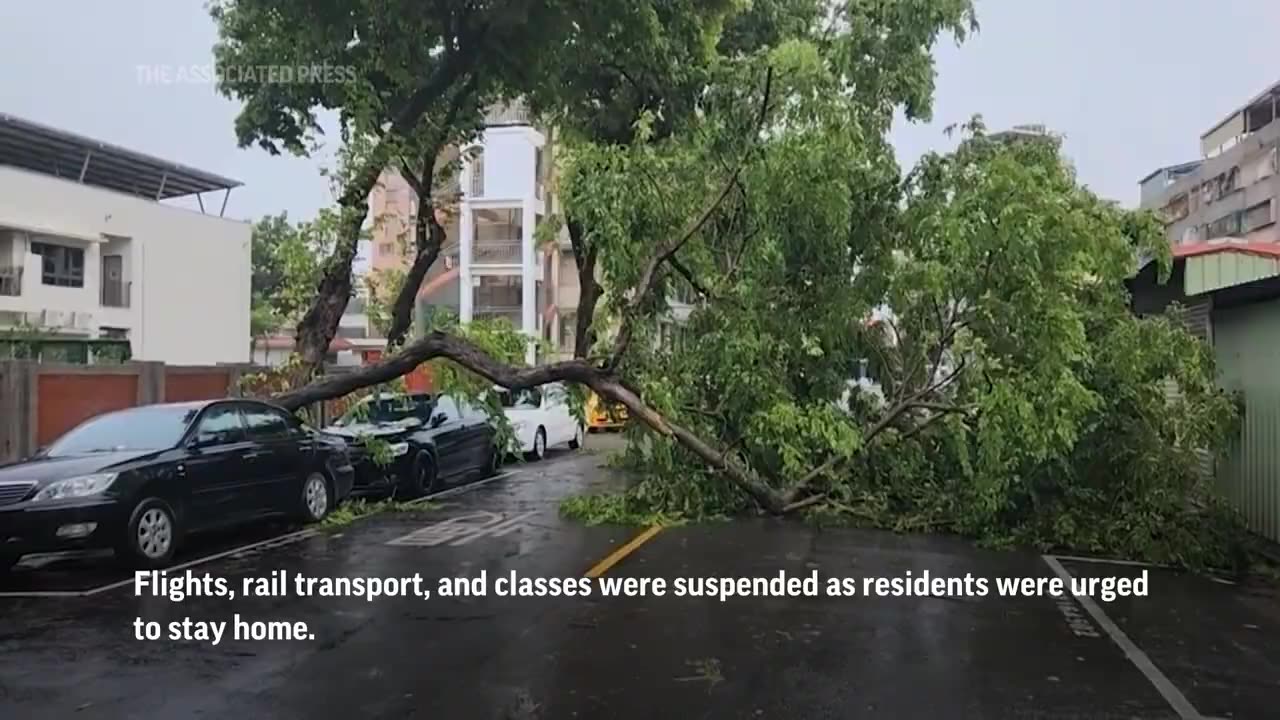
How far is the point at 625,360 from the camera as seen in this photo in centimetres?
1241

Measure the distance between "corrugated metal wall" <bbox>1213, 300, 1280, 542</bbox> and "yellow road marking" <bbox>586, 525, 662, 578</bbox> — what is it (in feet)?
20.2

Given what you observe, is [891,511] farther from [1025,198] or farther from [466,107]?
[466,107]

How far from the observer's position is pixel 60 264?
33219 mm

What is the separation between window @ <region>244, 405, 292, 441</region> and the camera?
11508 millimetres

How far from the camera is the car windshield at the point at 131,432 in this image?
402 inches

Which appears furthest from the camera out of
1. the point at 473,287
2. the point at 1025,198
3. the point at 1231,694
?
the point at 473,287

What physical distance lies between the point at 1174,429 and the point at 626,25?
8.36m

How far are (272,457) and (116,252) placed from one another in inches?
1078

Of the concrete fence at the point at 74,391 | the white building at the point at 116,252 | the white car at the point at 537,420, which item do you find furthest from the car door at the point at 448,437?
the white building at the point at 116,252

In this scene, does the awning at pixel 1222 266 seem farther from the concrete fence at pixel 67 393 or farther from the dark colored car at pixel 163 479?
the concrete fence at pixel 67 393

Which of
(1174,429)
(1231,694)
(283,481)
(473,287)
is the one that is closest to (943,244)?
(1174,429)

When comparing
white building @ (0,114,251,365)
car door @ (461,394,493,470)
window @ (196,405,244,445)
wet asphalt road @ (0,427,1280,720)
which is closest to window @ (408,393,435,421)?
car door @ (461,394,493,470)

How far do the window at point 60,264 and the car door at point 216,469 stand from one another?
2513cm

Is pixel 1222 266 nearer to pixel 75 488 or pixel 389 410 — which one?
pixel 389 410
